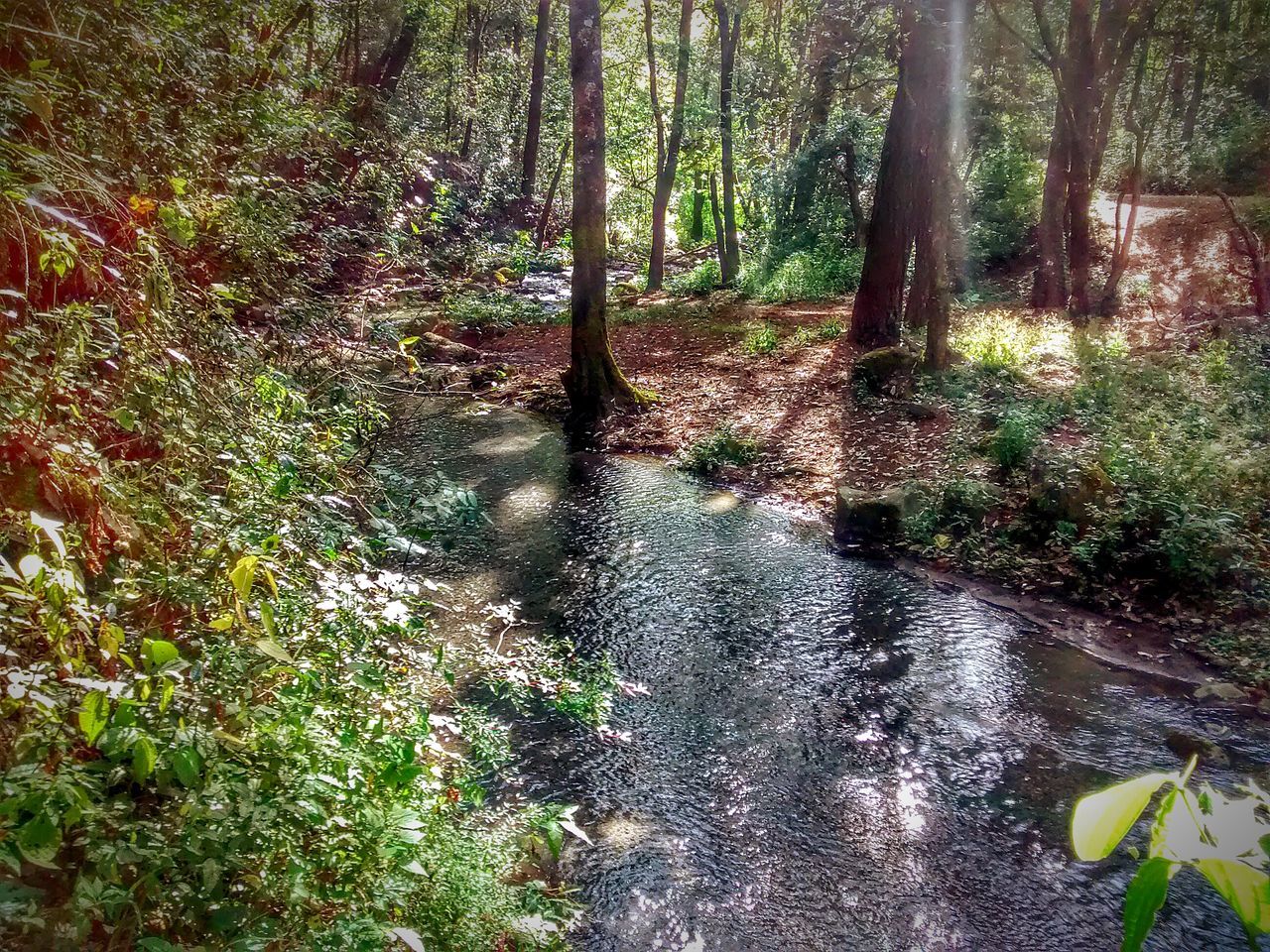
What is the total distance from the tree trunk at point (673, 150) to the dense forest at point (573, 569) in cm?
581

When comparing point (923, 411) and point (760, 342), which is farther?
point (760, 342)

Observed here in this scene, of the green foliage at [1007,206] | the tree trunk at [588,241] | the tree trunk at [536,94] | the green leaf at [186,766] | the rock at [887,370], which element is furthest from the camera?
the tree trunk at [536,94]

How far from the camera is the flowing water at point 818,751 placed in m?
4.07

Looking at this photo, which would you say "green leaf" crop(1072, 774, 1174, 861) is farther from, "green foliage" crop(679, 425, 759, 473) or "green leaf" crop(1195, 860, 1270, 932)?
"green foliage" crop(679, 425, 759, 473)

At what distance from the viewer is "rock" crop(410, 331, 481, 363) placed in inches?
572

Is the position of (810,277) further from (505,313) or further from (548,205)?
(548,205)

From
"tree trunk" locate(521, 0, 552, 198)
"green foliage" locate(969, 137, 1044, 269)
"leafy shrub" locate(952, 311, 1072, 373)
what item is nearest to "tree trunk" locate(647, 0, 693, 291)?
"tree trunk" locate(521, 0, 552, 198)

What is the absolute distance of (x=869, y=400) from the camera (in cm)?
1130

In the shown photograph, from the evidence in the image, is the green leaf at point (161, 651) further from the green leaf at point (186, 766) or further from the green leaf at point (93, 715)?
the green leaf at point (186, 766)

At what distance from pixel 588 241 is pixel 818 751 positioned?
27.5ft

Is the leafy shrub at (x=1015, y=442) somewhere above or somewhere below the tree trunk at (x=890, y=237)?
below

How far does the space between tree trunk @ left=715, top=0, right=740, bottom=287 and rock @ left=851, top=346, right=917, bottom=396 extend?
426 inches

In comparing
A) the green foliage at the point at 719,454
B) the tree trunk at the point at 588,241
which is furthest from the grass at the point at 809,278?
the green foliage at the point at 719,454

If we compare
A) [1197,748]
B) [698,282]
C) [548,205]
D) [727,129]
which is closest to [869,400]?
[1197,748]
